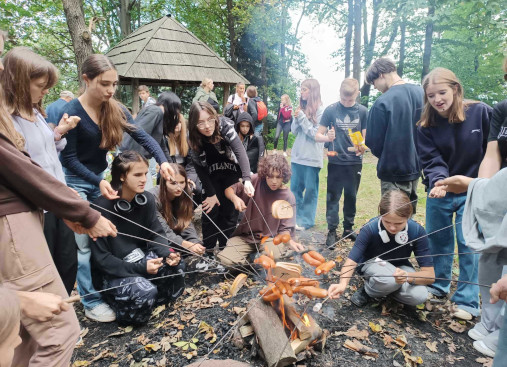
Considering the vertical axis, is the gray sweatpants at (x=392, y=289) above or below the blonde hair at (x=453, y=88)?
below

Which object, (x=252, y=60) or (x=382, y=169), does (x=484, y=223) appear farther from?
(x=252, y=60)

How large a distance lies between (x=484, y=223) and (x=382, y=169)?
1549mm

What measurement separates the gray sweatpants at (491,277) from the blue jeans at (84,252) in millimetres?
3208

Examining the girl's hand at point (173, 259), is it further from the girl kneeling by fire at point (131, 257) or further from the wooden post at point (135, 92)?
the wooden post at point (135, 92)

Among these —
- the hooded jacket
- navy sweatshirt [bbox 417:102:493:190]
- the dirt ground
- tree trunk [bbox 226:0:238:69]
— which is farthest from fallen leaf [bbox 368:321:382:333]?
tree trunk [bbox 226:0:238:69]

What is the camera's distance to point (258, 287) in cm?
310

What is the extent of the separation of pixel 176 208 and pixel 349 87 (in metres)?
2.75

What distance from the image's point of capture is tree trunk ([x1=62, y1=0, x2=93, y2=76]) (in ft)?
17.5

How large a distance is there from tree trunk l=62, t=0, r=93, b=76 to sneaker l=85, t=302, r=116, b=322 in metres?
4.47

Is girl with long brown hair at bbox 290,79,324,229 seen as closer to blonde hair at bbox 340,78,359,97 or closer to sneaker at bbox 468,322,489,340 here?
blonde hair at bbox 340,78,359,97

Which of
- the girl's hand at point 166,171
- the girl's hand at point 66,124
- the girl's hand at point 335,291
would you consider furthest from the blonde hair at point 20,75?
the girl's hand at point 335,291

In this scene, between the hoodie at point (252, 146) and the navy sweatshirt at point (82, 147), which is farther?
the hoodie at point (252, 146)

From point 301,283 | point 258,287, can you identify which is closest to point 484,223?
point 301,283

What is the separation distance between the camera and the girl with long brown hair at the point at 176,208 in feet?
10.7
